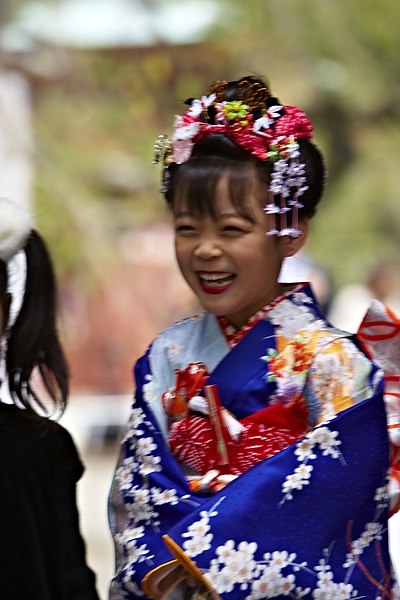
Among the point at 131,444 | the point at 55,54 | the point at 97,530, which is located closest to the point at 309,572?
the point at 131,444

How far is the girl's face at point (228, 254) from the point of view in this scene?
7.36 feet

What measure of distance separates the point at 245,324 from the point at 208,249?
0.80 ft

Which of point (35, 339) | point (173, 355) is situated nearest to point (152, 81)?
point (35, 339)

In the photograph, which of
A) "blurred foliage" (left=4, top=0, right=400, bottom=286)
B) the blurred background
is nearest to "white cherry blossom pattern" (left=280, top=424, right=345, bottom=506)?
the blurred background

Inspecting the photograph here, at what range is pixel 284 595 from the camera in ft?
6.85

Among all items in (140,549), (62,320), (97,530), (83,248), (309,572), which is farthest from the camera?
(83,248)

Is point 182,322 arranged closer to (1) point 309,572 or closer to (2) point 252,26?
(1) point 309,572

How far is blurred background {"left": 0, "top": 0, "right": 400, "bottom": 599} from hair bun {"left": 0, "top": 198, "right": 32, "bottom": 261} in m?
7.38

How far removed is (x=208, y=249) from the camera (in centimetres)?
223

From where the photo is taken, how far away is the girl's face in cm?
224

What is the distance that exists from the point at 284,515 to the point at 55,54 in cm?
967

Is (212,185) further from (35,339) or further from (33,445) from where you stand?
(33,445)

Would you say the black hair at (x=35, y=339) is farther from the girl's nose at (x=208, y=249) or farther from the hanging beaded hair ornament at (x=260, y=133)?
the girl's nose at (x=208, y=249)

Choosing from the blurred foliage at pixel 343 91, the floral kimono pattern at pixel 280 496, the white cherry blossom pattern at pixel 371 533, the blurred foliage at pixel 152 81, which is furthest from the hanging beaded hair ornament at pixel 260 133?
the blurred foliage at pixel 343 91
